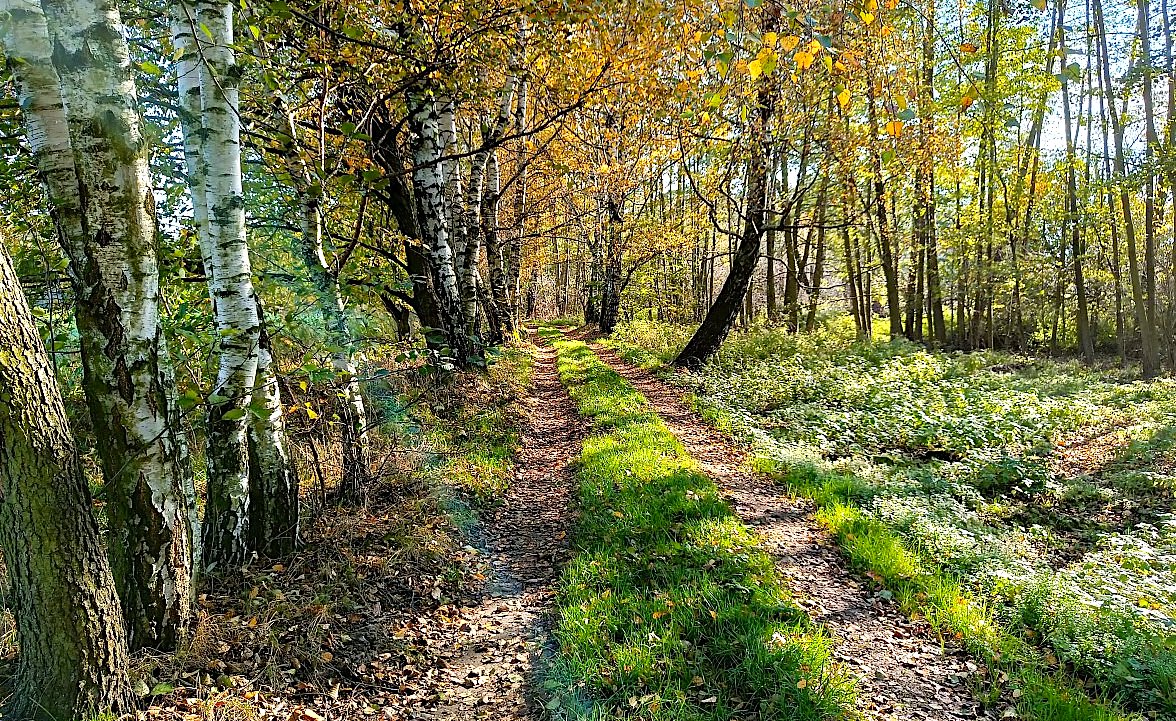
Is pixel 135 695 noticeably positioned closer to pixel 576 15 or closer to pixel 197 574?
pixel 197 574

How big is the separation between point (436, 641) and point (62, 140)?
3.64m

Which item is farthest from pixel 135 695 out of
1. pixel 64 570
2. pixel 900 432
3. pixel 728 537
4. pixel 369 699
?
pixel 900 432

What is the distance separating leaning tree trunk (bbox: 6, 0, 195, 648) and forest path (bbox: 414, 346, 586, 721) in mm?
1679

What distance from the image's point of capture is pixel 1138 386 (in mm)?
13844

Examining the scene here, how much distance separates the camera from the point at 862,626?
407cm

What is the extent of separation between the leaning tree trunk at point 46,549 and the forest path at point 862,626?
3.85 meters

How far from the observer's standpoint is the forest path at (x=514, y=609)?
356 cm

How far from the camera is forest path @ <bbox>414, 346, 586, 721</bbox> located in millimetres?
3561

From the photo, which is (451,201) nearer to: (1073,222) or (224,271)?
(224,271)

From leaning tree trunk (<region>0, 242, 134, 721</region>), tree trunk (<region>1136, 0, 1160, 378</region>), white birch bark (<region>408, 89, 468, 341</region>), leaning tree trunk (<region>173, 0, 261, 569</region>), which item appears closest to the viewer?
leaning tree trunk (<region>0, 242, 134, 721</region>)

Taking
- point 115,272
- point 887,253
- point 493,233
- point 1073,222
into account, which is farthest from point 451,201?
point 1073,222

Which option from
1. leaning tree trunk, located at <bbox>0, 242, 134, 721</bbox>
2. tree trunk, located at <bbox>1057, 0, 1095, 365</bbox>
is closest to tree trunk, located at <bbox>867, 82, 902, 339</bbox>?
tree trunk, located at <bbox>1057, 0, 1095, 365</bbox>

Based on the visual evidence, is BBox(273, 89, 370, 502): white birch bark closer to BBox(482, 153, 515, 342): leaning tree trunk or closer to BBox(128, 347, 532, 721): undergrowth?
BBox(128, 347, 532, 721): undergrowth

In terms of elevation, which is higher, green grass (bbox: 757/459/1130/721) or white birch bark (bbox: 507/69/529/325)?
white birch bark (bbox: 507/69/529/325)
